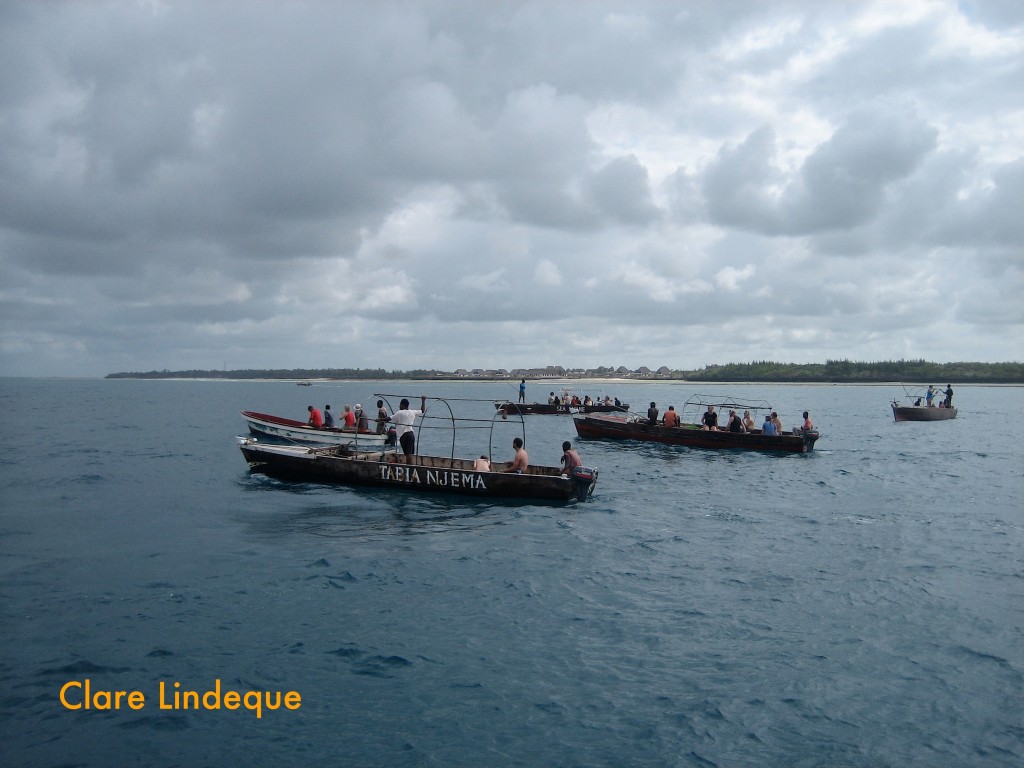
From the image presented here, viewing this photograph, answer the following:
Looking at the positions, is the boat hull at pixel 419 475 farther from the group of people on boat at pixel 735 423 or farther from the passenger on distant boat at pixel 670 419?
the passenger on distant boat at pixel 670 419

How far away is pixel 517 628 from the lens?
477 inches

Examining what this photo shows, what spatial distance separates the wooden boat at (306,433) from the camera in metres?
33.6

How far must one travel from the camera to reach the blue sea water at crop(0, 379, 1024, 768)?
861 cm

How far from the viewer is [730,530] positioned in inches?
783

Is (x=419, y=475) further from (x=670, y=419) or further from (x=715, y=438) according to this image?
(x=715, y=438)

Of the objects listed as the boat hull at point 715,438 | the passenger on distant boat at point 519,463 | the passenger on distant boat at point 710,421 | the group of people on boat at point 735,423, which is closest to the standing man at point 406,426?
the passenger on distant boat at point 519,463

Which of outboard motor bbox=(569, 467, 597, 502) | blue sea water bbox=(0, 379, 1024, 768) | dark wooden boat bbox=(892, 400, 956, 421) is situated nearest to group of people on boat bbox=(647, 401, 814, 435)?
blue sea water bbox=(0, 379, 1024, 768)

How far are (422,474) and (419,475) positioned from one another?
4.4 inches

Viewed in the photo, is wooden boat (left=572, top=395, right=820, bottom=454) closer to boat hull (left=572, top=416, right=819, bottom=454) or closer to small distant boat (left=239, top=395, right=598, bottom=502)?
boat hull (left=572, top=416, right=819, bottom=454)

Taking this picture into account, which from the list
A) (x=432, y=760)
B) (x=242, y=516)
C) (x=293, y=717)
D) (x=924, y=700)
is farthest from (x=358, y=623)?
(x=242, y=516)

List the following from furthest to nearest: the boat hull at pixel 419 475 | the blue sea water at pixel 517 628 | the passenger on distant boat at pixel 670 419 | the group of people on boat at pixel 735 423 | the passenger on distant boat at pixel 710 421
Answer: the passenger on distant boat at pixel 710 421
the passenger on distant boat at pixel 670 419
the group of people on boat at pixel 735 423
the boat hull at pixel 419 475
the blue sea water at pixel 517 628
